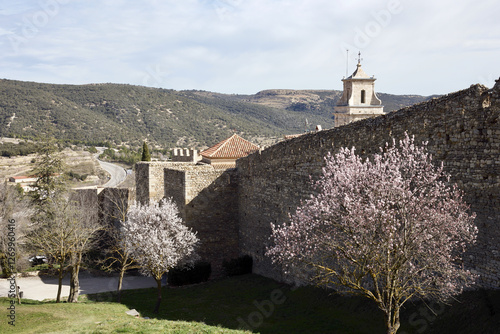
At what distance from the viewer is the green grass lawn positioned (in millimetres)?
7590

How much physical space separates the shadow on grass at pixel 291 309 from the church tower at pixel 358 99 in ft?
89.7

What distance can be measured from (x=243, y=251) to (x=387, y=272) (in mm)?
11834

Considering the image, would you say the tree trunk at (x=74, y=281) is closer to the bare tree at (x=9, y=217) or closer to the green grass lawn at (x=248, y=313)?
the green grass lawn at (x=248, y=313)

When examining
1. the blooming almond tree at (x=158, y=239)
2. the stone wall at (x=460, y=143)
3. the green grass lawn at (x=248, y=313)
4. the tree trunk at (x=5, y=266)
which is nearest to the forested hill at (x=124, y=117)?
the tree trunk at (x=5, y=266)

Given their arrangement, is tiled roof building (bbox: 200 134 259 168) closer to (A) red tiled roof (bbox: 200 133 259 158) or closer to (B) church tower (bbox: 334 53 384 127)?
(A) red tiled roof (bbox: 200 133 259 158)

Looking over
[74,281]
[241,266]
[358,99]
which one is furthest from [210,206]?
[358,99]

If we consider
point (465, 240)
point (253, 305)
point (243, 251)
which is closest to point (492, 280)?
point (465, 240)

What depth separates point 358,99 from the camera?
1606 inches

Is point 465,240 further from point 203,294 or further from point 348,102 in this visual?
point 348,102

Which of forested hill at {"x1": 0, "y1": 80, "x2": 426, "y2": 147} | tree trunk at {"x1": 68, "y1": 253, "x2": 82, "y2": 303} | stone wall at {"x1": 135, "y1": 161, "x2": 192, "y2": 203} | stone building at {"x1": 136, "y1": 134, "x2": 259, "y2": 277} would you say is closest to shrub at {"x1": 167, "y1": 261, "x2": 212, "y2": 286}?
stone building at {"x1": 136, "y1": 134, "x2": 259, "y2": 277}

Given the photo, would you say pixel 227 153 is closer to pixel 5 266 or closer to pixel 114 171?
pixel 5 266

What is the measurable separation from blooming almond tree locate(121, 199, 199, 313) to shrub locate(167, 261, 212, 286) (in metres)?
0.35

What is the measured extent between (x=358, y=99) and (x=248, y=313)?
31983 mm

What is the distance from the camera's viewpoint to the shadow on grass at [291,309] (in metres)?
7.43
